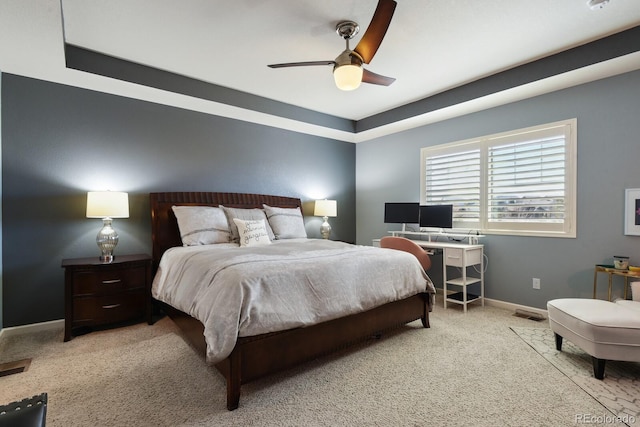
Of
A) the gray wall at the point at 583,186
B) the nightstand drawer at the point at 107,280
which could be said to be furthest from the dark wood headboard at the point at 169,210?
the gray wall at the point at 583,186

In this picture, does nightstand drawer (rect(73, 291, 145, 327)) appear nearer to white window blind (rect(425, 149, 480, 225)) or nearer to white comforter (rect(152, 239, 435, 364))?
white comforter (rect(152, 239, 435, 364))

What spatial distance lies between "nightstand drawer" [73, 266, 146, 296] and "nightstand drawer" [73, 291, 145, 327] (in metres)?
0.06

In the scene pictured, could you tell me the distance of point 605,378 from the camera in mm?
2094

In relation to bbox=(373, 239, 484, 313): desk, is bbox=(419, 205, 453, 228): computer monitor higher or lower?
higher

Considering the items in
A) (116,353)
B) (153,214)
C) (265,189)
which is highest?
(265,189)

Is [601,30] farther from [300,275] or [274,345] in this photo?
[274,345]

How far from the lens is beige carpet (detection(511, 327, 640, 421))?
1811 mm

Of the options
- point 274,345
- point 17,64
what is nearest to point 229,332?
point 274,345

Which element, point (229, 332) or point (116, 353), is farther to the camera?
point (116, 353)

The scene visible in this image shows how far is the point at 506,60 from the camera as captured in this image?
3094 mm

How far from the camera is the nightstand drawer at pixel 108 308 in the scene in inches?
110

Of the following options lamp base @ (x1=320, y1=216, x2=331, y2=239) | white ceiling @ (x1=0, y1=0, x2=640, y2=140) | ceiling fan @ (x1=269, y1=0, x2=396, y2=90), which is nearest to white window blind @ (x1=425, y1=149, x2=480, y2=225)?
white ceiling @ (x1=0, y1=0, x2=640, y2=140)

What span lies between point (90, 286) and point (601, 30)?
4.94 metres

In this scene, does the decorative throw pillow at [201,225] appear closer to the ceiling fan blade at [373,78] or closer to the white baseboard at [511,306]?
the ceiling fan blade at [373,78]
